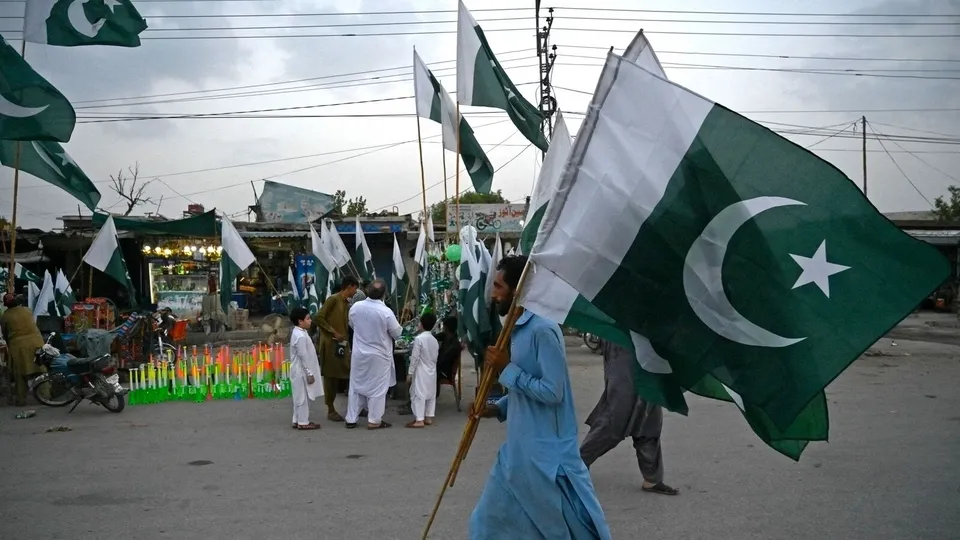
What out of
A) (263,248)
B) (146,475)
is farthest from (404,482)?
(263,248)

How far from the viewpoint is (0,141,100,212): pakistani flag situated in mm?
9414

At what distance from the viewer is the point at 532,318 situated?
11.5 feet

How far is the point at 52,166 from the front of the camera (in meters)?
9.57

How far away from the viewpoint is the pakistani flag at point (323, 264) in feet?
43.0

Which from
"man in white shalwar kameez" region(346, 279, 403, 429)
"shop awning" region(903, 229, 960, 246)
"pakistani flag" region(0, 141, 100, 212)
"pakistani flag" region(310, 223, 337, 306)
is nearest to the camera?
"man in white shalwar kameez" region(346, 279, 403, 429)

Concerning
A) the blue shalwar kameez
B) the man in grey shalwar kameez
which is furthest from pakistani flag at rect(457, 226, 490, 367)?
the blue shalwar kameez

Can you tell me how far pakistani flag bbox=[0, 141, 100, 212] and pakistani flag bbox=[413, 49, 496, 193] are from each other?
446 cm

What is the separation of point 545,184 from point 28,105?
5.92 m

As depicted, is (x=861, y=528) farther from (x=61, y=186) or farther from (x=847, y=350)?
(x=61, y=186)

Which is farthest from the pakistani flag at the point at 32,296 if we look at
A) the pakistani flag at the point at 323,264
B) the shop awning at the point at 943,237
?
the shop awning at the point at 943,237

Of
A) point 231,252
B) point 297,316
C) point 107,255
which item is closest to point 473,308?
point 297,316

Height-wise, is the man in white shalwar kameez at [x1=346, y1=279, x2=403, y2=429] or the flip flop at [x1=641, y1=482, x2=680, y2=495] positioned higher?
the man in white shalwar kameez at [x1=346, y1=279, x2=403, y2=429]

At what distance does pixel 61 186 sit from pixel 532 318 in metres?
8.11

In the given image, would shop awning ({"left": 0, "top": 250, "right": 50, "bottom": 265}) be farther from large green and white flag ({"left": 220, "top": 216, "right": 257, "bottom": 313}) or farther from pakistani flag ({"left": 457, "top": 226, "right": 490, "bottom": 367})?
pakistani flag ({"left": 457, "top": 226, "right": 490, "bottom": 367})
